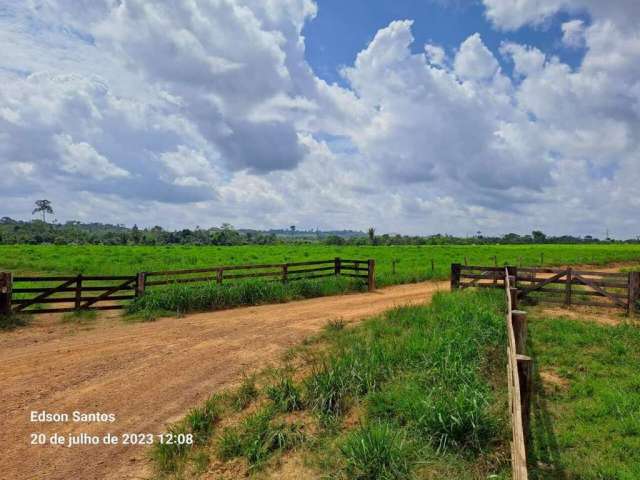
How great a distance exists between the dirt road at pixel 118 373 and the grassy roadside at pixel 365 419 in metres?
0.73

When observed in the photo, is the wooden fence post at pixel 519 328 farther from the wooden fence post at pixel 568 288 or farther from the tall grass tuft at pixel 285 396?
the wooden fence post at pixel 568 288

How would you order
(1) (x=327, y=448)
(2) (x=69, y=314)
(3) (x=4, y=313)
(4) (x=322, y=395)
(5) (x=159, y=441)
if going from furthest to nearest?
(2) (x=69, y=314) < (3) (x=4, y=313) < (4) (x=322, y=395) < (5) (x=159, y=441) < (1) (x=327, y=448)

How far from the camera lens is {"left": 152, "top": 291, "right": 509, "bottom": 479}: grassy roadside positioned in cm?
452

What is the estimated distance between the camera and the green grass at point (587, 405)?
476 cm

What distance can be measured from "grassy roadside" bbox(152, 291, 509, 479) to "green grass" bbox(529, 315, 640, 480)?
68cm

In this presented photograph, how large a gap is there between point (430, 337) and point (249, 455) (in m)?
4.56

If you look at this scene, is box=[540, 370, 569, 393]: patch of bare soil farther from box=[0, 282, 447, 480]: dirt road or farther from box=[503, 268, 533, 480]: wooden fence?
box=[0, 282, 447, 480]: dirt road

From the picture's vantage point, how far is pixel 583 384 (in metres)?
6.86

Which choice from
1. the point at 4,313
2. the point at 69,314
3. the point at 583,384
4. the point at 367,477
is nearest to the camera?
the point at 367,477

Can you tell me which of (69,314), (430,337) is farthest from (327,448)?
(69,314)

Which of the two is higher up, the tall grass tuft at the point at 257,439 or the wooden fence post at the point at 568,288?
the wooden fence post at the point at 568,288

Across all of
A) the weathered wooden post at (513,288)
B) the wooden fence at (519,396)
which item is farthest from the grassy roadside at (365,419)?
the weathered wooden post at (513,288)

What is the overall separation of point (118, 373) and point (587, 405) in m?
8.14

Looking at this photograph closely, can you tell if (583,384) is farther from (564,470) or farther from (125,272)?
(125,272)
